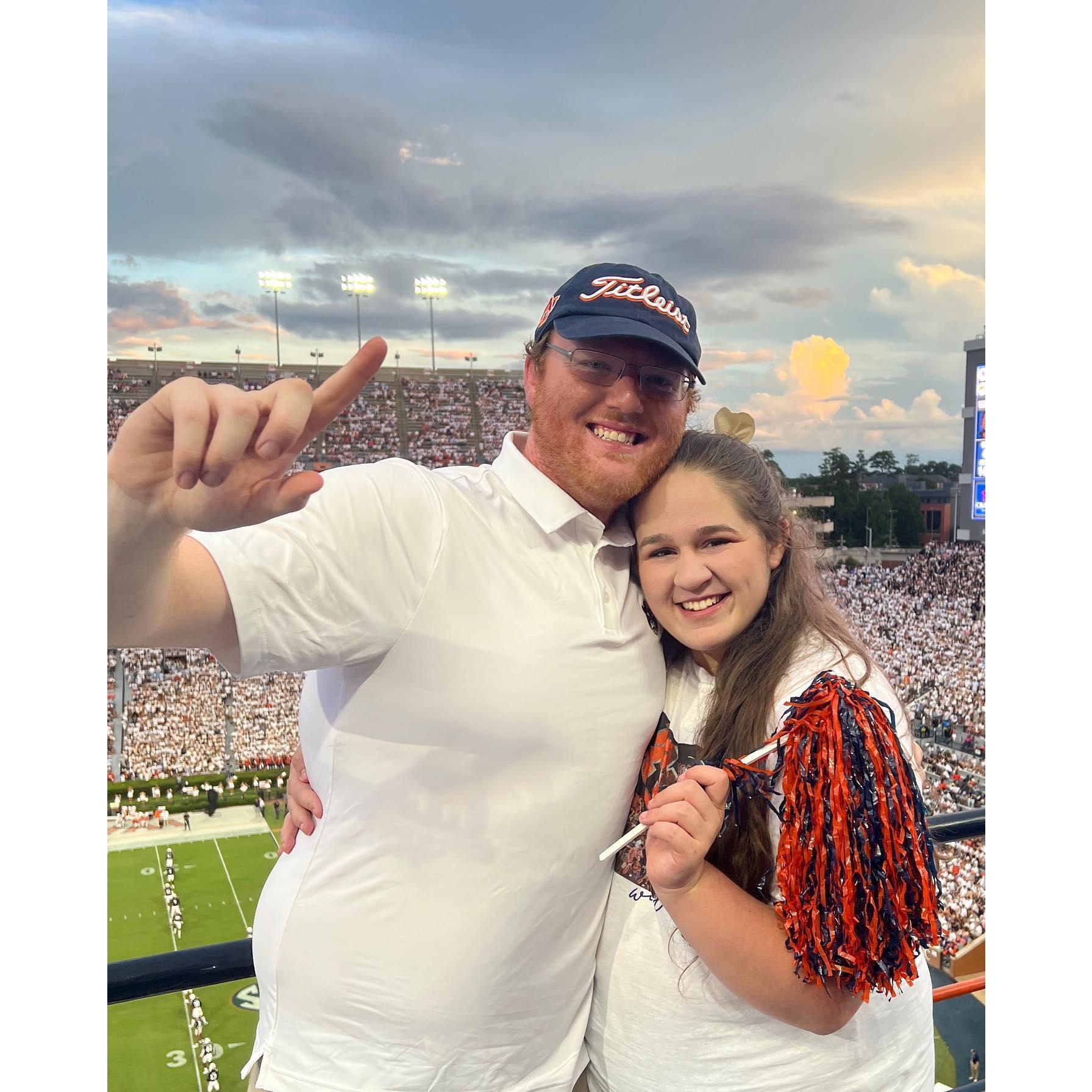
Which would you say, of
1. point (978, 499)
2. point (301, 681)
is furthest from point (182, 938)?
point (978, 499)

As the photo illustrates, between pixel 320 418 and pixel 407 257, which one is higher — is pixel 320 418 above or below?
below

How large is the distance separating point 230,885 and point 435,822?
26.7ft

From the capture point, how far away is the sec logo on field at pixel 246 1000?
257 inches

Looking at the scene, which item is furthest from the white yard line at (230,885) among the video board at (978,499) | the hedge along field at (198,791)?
the video board at (978,499)

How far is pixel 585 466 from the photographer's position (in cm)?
97

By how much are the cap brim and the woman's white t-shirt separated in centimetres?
37

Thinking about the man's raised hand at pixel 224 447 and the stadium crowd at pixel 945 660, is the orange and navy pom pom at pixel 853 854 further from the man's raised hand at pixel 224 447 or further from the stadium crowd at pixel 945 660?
the stadium crowd at pixel 945 660

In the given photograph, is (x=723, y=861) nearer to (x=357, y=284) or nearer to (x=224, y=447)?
(x=224, y=447)

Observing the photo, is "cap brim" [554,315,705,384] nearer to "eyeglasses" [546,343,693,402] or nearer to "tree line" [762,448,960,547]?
"eyeglasses" [546,343,693,402]

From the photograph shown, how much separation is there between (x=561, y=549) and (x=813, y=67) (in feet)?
86.3

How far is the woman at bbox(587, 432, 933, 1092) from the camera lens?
78 centimetres
